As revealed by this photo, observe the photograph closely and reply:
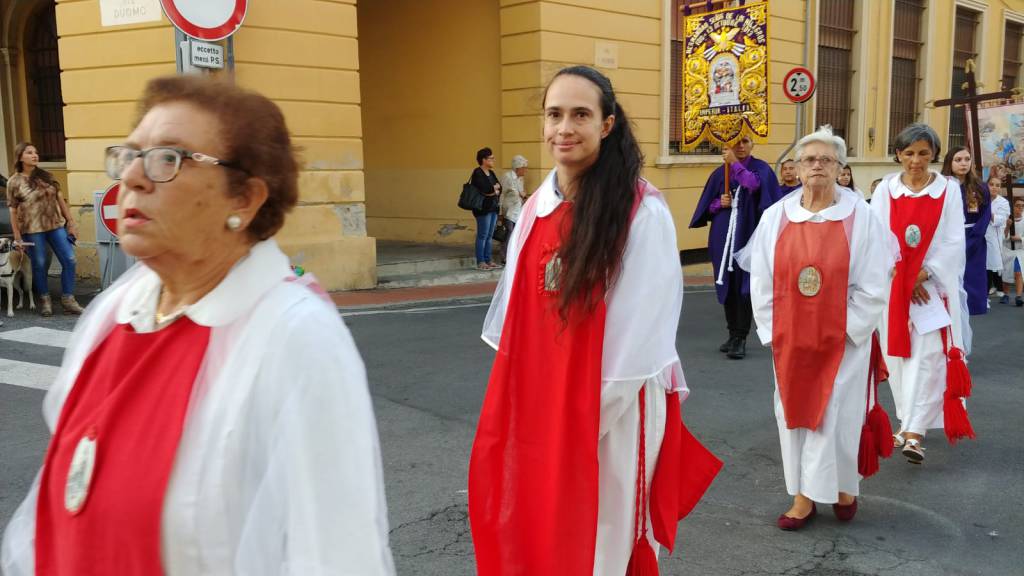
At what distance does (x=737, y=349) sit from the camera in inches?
315

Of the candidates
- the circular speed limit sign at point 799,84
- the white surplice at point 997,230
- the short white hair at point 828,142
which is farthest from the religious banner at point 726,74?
the short white hair at point 828,142

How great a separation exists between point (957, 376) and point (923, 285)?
587mm

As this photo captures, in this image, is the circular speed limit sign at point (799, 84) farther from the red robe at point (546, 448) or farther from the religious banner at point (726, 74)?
the red robe at point (546, 448)

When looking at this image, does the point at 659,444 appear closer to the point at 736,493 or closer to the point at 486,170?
the point at 736,493

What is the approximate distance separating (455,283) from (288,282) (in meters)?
10.8

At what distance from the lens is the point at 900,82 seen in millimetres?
20547

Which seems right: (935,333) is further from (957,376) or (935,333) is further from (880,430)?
(880,430)

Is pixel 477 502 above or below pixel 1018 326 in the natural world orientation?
above

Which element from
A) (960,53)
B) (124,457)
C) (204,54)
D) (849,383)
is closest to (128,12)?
(204,54)

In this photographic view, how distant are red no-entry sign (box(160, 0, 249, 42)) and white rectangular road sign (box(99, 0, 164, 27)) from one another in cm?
351

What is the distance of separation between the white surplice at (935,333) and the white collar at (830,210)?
1.17 metres

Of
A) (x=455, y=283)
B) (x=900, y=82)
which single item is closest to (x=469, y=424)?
(x=455, y=283)

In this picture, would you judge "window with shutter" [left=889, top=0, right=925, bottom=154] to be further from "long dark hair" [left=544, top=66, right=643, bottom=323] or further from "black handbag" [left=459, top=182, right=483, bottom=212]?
"long dark hair" [left=544, top=66, right=643, bottom=323]

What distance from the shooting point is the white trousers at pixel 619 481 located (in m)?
2.88
